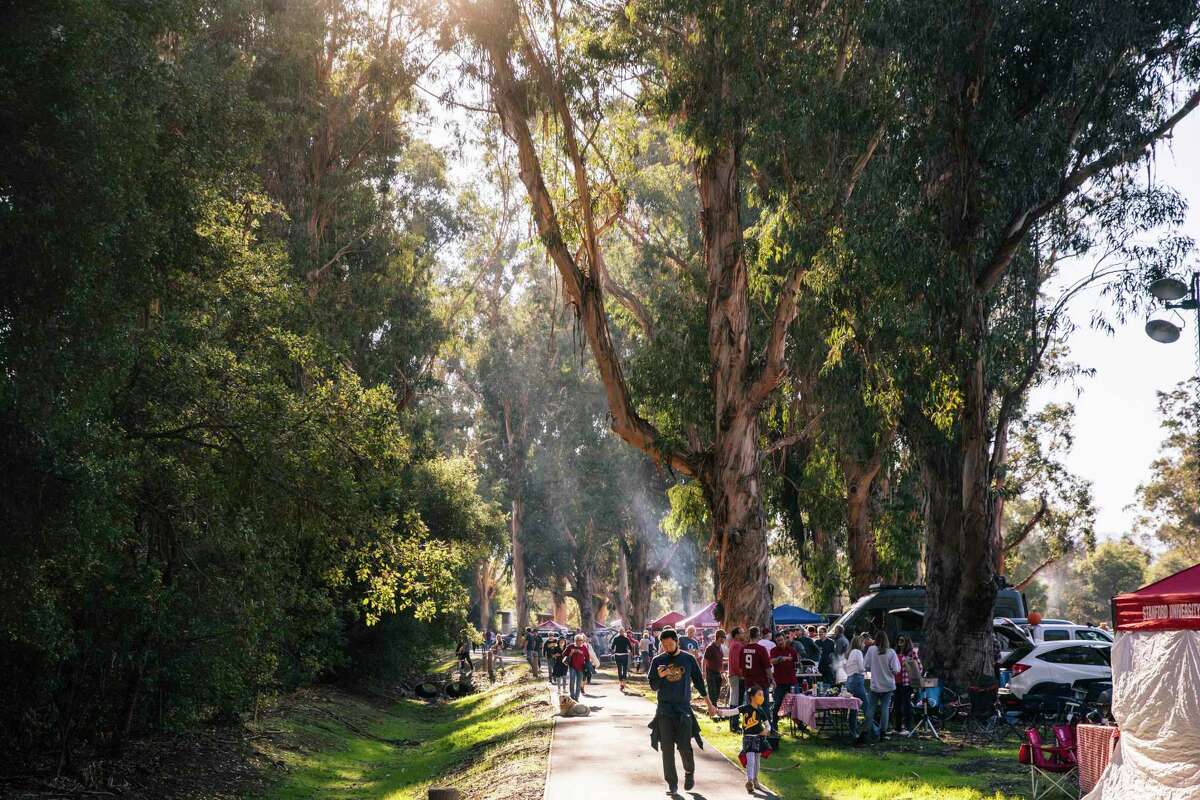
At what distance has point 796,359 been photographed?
1099 inches

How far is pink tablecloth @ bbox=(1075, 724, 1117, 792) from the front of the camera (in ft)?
40.7

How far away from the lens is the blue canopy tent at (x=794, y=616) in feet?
127

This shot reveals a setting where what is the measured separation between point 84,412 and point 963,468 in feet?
52.5

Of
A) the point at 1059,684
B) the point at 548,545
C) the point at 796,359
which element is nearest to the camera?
the point at 1059,684

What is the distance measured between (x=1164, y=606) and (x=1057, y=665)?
1207cm

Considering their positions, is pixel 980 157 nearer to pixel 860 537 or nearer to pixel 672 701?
pixel 672 701

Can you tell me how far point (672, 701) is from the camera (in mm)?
13312

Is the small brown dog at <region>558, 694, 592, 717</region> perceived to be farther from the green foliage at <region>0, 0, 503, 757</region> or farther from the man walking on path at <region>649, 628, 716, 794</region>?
the man walking on path at <region>649, 628, 716, 794</region>

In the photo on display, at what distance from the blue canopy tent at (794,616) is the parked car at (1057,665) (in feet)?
50.7

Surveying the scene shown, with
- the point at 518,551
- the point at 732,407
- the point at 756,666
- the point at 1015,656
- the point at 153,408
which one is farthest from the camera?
the point at 518,551

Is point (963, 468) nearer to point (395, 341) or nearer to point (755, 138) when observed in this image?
point (755, 138)

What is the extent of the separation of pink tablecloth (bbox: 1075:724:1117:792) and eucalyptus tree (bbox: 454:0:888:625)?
10711mm

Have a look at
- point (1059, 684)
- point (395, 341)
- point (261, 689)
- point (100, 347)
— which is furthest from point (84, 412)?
point (395, 341)

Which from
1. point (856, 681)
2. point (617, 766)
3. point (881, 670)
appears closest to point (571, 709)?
point (856, 681)
